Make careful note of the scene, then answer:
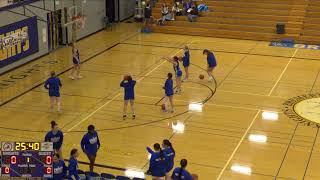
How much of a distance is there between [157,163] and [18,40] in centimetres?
1548

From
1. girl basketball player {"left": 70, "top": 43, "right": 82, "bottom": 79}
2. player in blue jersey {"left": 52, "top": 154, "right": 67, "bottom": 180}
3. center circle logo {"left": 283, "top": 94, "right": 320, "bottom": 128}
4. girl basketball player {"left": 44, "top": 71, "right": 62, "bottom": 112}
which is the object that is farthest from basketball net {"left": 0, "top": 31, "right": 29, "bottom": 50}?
player in blue jersey {"left": 52, "top": 154, "right": 67, "bottom": 180}

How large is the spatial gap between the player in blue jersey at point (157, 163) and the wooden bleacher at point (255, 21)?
1993 cm

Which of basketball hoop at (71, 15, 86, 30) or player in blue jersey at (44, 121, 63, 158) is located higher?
basketball hoop at (71, 15, 86, 30)

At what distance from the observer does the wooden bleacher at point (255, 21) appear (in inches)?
1287

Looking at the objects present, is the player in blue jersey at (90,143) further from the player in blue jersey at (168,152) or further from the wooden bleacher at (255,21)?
the wooden bleacher at (255,21)

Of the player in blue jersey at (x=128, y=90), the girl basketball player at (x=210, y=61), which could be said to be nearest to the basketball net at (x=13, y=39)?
the player in blue jersey at (x=128, y=90)

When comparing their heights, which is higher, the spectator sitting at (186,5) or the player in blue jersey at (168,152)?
the spectator sitting at (186,5)

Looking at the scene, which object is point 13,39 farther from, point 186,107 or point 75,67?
point 186,107

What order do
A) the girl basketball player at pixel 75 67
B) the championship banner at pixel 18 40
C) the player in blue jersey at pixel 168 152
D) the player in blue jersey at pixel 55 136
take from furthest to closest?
1. the championship banner at pixel 18 40
2. the girl basketball player at pixel 75 67
3. the player in blue jersey at pixel 55 136
4. the player in blue jersey at pixel 168 152

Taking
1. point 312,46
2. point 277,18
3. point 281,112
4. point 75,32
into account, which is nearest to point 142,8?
point 75,32

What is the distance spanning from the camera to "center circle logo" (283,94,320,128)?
20750 millimetres

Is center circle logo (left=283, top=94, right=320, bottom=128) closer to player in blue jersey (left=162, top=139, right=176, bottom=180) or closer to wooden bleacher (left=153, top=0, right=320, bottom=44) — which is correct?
player in blue jersey (left=162, top=139, right=176, bottom=180)
